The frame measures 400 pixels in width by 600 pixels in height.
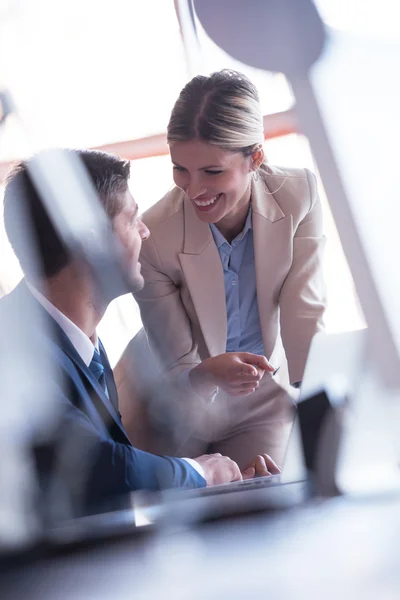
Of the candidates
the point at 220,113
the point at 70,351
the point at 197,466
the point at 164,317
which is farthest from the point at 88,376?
the point at 220,113

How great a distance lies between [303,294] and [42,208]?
0.36 m

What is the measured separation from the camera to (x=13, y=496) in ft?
1.28

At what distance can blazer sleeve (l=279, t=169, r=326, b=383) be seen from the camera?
828 millimetres

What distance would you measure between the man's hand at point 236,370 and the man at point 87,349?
82 mm

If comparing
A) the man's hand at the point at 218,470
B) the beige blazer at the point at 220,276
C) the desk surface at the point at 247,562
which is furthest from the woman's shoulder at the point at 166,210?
the desk surface at the point at 247,562

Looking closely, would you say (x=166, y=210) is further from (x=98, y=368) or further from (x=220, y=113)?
(x=98, y=368)

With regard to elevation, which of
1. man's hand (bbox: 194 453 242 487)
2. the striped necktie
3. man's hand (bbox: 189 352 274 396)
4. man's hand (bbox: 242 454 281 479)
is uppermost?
the striped necktie

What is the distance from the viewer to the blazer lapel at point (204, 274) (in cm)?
81

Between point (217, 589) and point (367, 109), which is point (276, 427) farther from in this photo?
point (217, 589)

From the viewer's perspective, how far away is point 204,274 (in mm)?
815

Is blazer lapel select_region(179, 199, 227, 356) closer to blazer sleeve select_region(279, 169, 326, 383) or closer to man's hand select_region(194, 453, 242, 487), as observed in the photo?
blazer sleeve select_region(279, 169, 326, 383)

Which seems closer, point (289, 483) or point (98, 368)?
point (289, 483)

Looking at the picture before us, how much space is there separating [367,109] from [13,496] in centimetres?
33

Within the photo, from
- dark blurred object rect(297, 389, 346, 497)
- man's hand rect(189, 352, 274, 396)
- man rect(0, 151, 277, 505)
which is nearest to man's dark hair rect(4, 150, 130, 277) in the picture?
man rect(0, 151, 277, 505)
